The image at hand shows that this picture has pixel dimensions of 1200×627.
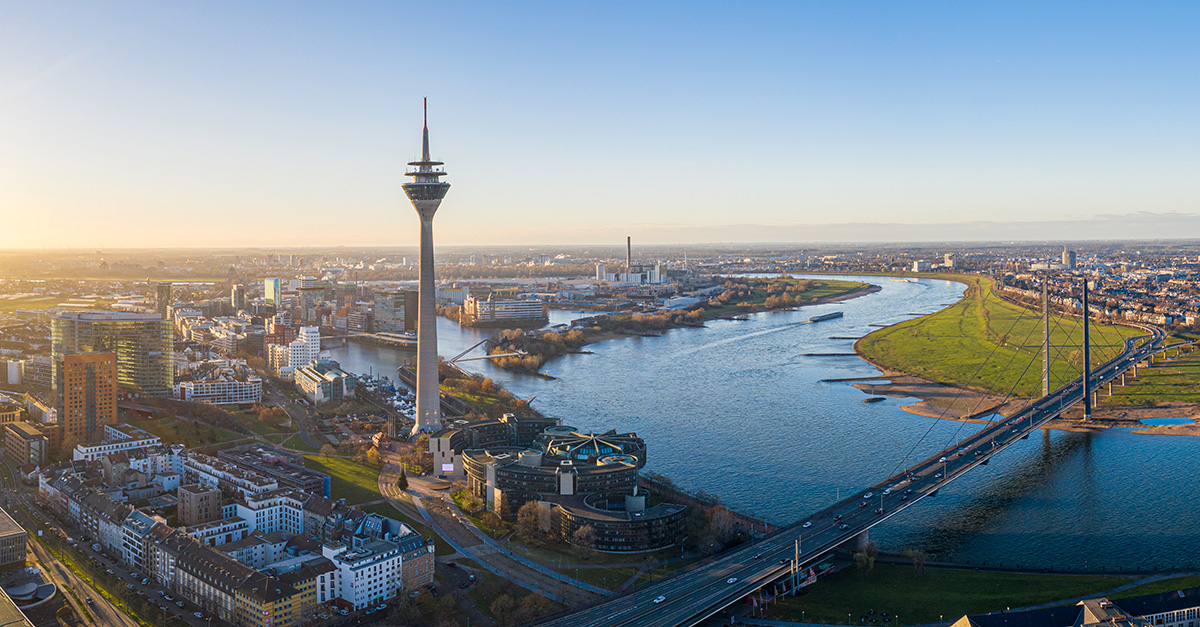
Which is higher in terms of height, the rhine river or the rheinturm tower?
the rheinturm tower

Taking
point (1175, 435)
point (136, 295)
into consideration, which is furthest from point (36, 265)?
point (1175, 435)

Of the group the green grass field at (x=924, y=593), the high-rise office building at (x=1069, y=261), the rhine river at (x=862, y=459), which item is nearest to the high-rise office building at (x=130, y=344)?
the rhine river at (x=862, y=459)

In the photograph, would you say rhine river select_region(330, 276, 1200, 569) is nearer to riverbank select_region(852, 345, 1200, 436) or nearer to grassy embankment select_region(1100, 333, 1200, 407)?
riverbank select_region(852, 345, 1200, 436)

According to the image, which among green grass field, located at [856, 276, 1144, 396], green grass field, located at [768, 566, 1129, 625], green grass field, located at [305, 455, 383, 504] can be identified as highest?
green grass field, located at [856, 276, 1144, 396]

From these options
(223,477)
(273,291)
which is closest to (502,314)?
(273,291)

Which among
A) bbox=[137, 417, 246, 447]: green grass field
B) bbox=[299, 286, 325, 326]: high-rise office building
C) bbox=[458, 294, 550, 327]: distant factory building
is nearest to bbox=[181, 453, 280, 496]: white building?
bbox=[137, 417, 246, 447]: green grass field

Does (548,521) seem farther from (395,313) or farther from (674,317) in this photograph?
(674,317)
